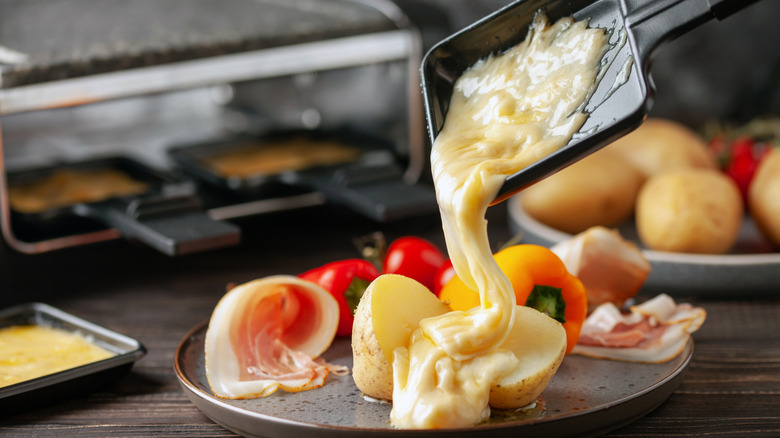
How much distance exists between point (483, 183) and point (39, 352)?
58 cm

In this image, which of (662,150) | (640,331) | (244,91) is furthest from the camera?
(244,91)

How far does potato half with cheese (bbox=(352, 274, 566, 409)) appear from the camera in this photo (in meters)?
0.90

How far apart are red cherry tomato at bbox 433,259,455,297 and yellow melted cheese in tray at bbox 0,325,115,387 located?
1.44ft

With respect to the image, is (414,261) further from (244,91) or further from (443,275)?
(244,91)

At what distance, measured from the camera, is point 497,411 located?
928 mm

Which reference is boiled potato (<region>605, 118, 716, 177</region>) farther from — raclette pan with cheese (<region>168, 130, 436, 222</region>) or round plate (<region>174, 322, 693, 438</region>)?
round plate (<region>174, 322, 693, 438</region>)

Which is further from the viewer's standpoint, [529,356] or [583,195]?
[583,195]

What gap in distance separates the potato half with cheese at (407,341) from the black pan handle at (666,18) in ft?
0.95

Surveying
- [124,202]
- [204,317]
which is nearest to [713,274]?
[204,317]

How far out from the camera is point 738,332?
1290 millimetres

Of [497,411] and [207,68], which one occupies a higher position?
[207,68]

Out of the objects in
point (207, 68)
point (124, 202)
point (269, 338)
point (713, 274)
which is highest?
point (207, 68)

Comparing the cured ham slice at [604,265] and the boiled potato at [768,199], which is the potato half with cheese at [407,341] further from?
the boiled potato at [768,199]

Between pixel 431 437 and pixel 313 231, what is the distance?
981mm
